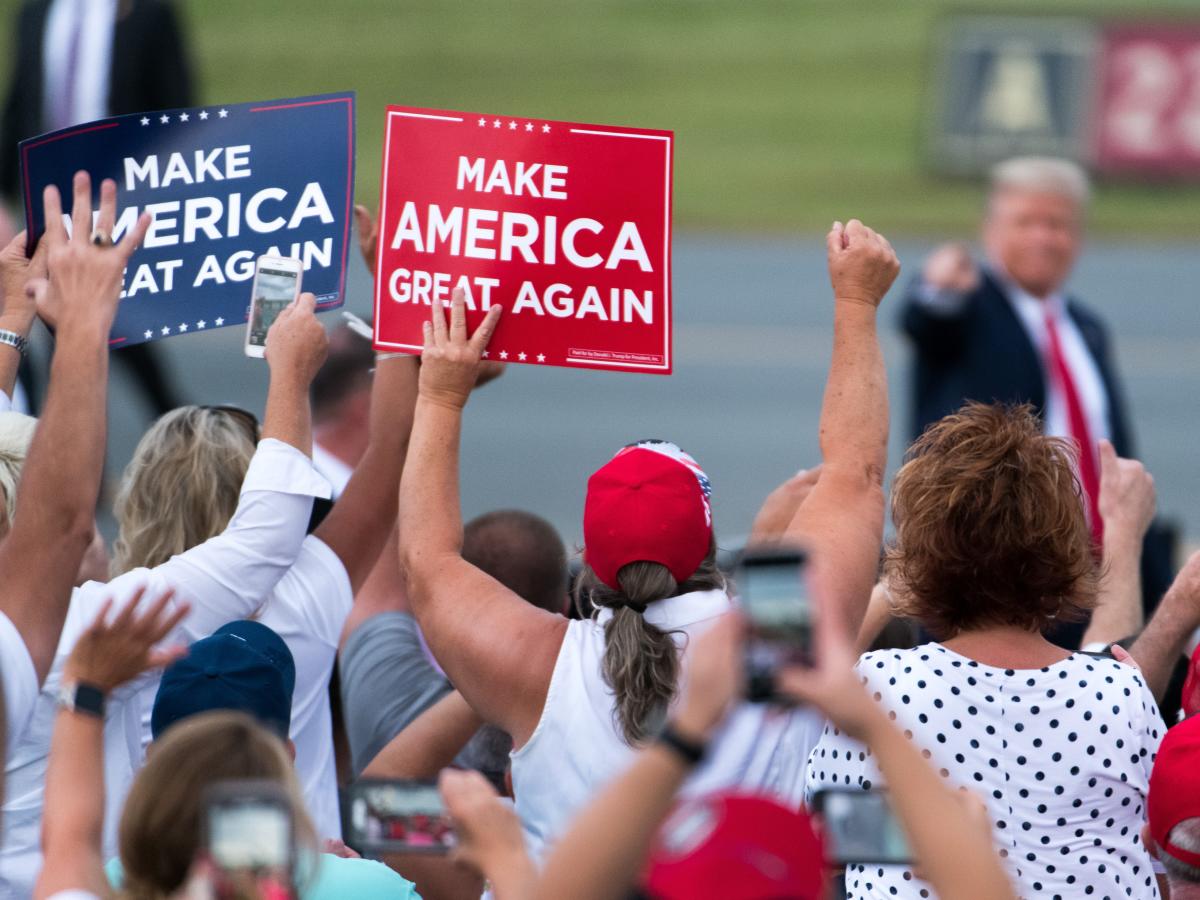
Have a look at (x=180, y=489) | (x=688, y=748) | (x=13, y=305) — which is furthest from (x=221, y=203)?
(x=688, y=748)

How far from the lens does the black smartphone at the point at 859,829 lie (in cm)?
172

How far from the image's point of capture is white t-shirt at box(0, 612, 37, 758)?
7.18ft

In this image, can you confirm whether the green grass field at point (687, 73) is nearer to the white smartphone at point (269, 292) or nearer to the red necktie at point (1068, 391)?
the red necktie at point (1068, 391)

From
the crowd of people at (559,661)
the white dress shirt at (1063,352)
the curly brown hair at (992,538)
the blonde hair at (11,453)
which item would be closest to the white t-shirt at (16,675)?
the crowd of people at (559,661)

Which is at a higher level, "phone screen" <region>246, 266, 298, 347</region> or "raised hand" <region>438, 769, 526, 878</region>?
"phone screen" <region>246, 266, 298, 347</region>

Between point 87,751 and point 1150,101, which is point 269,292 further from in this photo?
point 1150,101

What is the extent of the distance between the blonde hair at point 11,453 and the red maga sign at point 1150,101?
1598cm

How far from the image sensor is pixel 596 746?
2398 millimetres

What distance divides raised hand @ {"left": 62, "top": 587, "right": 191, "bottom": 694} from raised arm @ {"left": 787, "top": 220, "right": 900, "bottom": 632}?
0.91 m

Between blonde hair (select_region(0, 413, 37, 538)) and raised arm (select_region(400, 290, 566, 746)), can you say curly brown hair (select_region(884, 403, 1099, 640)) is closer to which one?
raised arm (select_region(400, 290, 566, 746))

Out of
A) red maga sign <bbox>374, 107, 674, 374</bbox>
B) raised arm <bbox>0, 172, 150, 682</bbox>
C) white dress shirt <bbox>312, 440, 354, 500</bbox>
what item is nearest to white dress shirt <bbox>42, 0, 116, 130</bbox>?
white dress shirt <bbox>312, 440, 354, 500</bbox>

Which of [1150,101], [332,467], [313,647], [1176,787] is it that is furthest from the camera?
[1150,101]

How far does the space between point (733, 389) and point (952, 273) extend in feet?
22.9

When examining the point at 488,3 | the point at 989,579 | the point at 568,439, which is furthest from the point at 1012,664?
the point at 488,3
